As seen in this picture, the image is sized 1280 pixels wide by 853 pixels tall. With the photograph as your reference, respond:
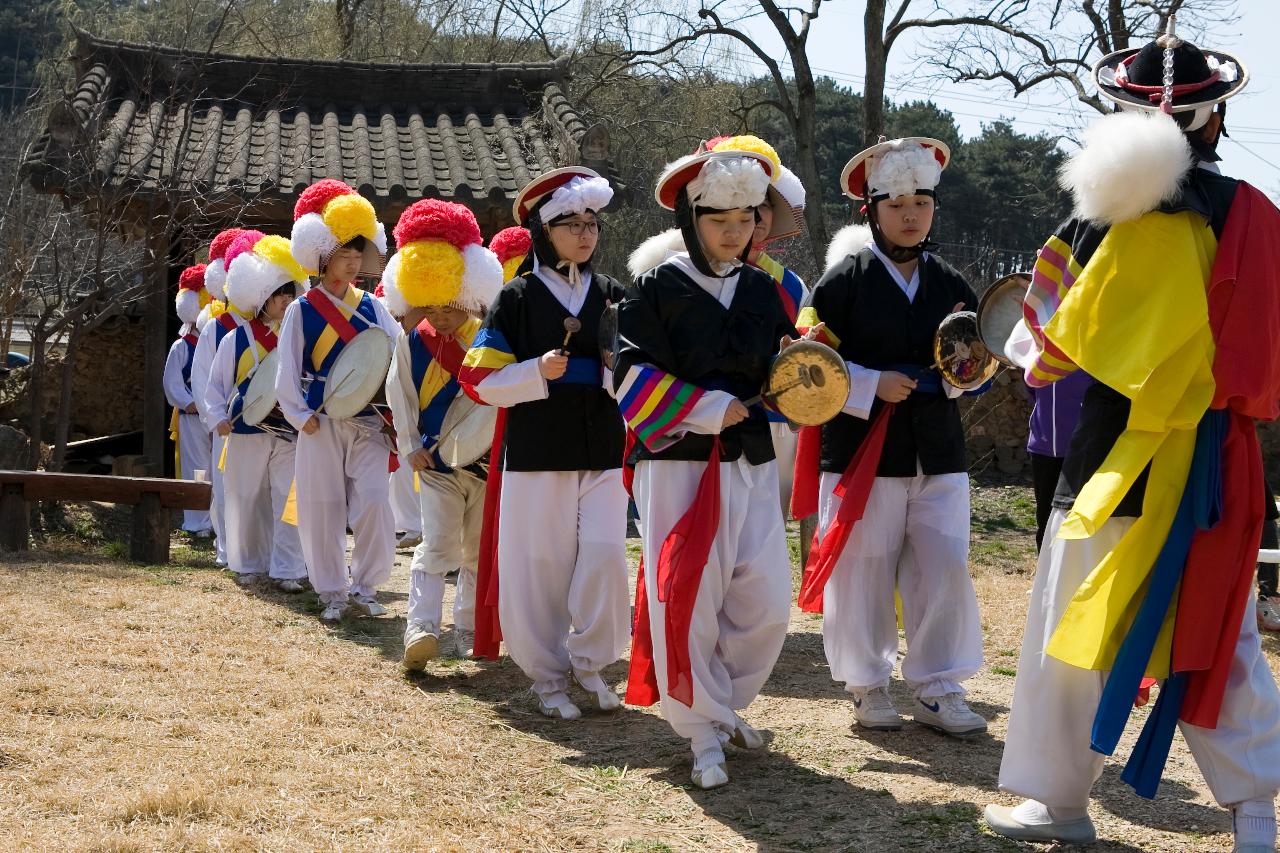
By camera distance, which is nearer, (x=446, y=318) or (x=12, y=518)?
(x=446, y=318)

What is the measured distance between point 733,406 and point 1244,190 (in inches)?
A: 60.2

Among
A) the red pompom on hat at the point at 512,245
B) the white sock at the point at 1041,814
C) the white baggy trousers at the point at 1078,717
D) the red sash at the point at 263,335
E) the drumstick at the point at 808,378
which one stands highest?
the red pompom on hat at the point at 512,245

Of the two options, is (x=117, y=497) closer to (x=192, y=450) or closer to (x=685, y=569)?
(x=192, y=450)

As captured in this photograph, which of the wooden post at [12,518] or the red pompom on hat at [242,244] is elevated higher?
the red pompom on hat at [242,244]

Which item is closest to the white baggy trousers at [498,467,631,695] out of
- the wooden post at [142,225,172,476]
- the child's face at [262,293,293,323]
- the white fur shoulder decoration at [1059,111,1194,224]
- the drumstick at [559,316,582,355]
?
the drumstick at [559,316,582,355]

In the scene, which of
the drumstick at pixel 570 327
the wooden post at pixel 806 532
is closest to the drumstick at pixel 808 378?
the drumstick at pixel 570 327

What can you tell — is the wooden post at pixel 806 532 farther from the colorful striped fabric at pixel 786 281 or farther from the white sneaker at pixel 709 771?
the white sneaker at pixel 709 771

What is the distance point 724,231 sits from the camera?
440 centimetres

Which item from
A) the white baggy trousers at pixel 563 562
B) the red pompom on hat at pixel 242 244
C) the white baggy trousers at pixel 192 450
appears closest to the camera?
the white baggy trousers at pixel 563 562

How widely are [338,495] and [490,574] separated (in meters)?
1.97

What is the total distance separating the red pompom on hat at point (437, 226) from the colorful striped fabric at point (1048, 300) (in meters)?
3.10

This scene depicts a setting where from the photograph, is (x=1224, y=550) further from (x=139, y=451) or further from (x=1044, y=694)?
(x=139, y=451)

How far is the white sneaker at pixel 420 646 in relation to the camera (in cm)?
575

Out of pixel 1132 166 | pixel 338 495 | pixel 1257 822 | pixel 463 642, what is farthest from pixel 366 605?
pixel 1132 166
